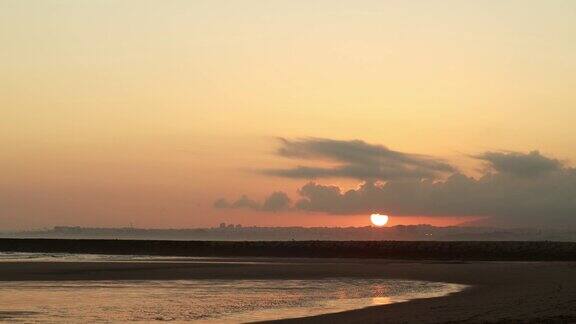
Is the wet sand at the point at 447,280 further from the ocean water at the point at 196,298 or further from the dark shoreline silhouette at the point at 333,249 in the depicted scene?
the dark shoreline silhouette at the point at 333,249

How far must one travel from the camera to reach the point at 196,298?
97.5 ft

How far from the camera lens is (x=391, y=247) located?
262 ft

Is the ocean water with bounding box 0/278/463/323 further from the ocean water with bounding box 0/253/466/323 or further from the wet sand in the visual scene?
the wet sand

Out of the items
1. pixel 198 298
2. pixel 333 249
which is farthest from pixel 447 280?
pixel 333 249

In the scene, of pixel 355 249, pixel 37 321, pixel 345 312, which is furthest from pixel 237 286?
pixel 355 249

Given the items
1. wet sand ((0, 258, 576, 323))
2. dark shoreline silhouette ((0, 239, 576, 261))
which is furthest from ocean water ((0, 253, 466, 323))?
dark shoreline silhouette ((0, 239, 576, 261))

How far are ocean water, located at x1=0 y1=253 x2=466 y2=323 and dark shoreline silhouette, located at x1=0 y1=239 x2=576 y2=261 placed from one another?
32.5m

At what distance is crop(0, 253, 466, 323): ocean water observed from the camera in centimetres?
2431

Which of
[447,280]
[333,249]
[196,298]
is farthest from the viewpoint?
[333,249]

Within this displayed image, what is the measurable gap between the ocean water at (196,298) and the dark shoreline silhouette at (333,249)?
107ft

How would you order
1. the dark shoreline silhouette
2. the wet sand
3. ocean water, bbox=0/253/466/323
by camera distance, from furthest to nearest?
the dark shoreline silhouette, ocean water, bbox=0/253/466/323, the wet sand

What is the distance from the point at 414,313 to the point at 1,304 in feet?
44.9

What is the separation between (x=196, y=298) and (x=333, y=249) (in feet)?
165

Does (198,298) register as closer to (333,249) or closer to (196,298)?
(196,298)
